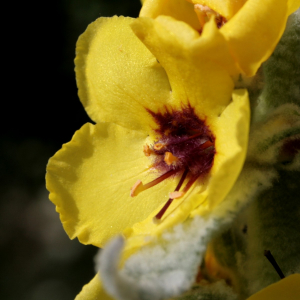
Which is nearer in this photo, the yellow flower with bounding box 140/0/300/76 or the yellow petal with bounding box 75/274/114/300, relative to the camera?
the yellow flower with bounding box 140/0/300/76

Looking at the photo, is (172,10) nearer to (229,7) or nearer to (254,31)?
(229,7)

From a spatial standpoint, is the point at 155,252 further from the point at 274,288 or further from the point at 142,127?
the point at 142,127

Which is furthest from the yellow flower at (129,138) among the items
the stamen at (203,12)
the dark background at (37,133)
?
the dark background at (37,133)

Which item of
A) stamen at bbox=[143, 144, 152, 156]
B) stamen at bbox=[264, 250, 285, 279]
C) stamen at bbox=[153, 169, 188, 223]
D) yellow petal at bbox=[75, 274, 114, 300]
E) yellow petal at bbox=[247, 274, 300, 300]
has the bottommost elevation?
yellow petal at bbox=[75, 274, 114, 300]

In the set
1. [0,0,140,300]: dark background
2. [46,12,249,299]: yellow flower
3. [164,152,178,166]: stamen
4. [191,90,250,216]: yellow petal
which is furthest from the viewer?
[0,0,140,300]: dark background

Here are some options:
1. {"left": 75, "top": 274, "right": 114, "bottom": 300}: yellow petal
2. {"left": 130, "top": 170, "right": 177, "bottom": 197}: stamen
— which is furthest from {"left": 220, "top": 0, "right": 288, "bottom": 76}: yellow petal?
{"left": 75, "top": 274, "right": 114, "bottom": 300}: yellow petal

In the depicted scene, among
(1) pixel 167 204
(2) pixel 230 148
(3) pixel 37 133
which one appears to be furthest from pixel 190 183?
(3) pixel 37 133

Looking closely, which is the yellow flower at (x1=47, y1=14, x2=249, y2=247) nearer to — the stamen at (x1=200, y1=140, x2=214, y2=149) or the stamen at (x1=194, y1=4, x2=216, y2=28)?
the stamen at (x1=200, y1=140, x2=214, y2=149)

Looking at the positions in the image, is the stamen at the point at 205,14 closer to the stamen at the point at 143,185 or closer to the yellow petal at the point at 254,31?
the yellow petal at the point at 254,31
